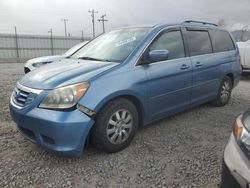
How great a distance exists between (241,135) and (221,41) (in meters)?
3.71

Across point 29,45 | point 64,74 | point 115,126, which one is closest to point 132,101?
point 115,126

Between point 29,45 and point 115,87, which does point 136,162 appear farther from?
point 29,45

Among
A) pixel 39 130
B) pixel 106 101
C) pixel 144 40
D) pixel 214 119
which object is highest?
pixel 144 40

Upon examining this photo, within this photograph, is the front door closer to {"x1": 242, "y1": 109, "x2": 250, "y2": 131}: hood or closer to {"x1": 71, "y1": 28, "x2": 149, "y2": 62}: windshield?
{"x1": 71, "y1": 28, "x2": 149, "y2": 62}: windshield

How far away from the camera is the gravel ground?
103 inches

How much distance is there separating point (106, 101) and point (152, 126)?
1424mm

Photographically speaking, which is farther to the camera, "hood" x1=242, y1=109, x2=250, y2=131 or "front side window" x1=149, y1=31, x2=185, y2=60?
"front side window" x1=149, y1=31, x2=185, y2=60

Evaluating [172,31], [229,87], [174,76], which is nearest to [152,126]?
[174,76]

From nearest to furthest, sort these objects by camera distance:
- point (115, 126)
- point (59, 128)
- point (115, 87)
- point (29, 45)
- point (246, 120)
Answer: point (246, 120), point (59, 128), point (115, 87), point (115, 126), point (29, 45)

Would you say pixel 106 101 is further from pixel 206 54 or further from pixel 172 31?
pixel 206 54

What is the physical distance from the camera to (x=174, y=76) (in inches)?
147

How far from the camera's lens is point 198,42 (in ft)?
14.6

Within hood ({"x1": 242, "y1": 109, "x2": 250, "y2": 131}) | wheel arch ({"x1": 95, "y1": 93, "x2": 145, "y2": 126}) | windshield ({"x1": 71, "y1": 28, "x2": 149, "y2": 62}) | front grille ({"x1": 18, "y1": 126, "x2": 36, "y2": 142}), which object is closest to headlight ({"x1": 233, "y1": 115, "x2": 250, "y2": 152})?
hood ({"x1": 242, "y1": 109, "x2": 250, "y2": 131})

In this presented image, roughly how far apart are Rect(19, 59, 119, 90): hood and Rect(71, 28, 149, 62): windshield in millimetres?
249
